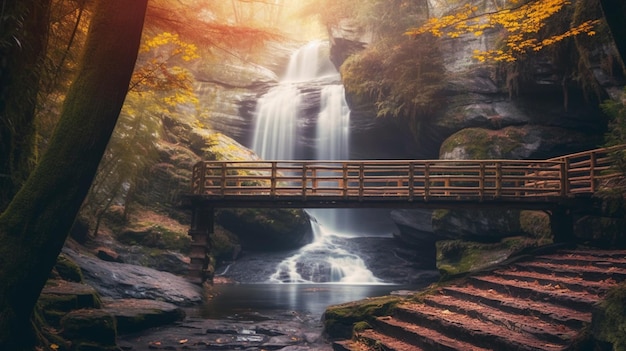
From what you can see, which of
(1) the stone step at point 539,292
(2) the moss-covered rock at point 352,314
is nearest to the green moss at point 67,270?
(2) the moss-covered rock at point 352,314

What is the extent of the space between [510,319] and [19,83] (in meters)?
6.82

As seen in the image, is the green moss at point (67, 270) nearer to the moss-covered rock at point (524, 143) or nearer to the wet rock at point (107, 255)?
the wet rock at point (107, 255)

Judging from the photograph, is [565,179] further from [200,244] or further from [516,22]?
[200,244]

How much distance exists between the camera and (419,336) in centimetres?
709

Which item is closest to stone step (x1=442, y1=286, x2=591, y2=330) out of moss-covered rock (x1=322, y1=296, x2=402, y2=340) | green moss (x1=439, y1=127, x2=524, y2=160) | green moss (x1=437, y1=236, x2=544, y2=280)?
moss-covered rock (x1=322, y1=296, x2=402, y2=340)

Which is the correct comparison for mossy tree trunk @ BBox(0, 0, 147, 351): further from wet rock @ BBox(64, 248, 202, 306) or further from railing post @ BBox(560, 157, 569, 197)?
railing post @ BBox(560, 157, 569, 197)

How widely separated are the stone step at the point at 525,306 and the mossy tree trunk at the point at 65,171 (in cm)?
586

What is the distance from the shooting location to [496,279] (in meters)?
8.92

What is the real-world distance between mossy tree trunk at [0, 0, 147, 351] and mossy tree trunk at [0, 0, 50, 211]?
37.7 inches

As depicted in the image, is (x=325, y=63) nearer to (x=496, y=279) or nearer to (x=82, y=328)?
(x=496, y=279)

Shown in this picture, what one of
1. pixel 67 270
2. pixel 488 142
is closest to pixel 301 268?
pixel 488 142

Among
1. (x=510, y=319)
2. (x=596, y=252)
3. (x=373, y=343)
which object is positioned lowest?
(x=373, y=343)

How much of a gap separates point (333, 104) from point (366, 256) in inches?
357

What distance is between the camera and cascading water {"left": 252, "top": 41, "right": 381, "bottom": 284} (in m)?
21.2
